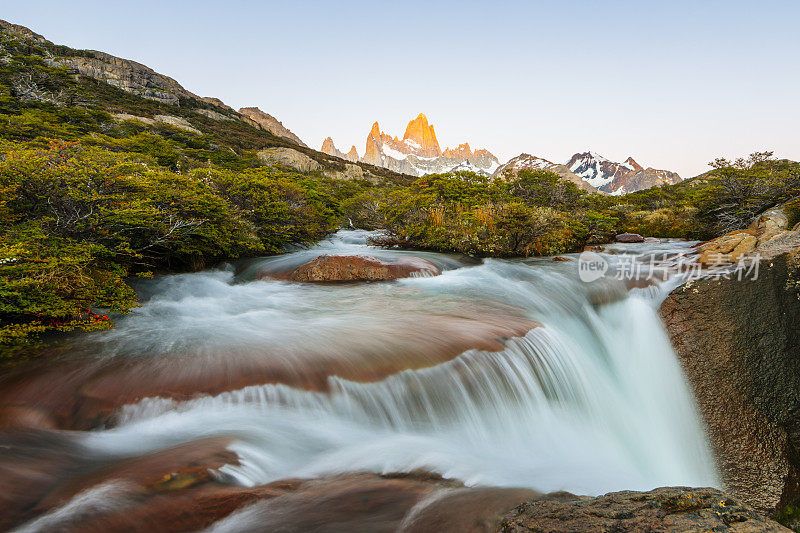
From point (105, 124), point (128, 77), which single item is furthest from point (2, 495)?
point (128, 77)

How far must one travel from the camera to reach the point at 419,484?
2.61m

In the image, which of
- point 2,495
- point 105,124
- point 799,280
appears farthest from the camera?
point 105,124

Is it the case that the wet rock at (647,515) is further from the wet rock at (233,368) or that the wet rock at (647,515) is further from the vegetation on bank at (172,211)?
the vegetation on bank at (172,211)

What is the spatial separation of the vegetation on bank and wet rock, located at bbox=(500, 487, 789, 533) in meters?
5.25

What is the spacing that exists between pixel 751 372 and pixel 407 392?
4831mm

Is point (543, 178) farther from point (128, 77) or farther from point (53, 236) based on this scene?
point (128, 77)

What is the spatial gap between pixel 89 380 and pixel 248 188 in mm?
9420

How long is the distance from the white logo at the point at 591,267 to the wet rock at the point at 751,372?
307 cm

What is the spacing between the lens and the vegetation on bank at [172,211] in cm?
463

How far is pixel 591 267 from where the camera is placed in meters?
10.1

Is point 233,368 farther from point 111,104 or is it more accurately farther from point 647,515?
point 111,104

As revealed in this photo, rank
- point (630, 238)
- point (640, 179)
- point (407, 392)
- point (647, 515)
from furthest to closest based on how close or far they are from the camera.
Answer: point (640, 179), point (630, 238), point (407, 392), point (647, 515)

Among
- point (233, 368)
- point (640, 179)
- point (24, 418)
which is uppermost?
point (640, 179)

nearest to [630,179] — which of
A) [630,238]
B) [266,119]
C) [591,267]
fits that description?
[266,119]
